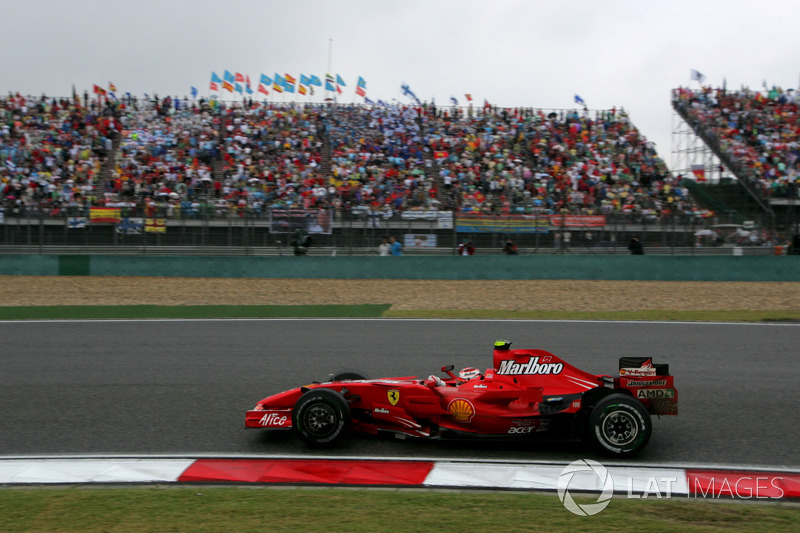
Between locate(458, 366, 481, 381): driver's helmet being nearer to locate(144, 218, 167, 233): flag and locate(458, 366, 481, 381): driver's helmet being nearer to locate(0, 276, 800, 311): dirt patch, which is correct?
locate(0, 276, 800, 311): dirt patch

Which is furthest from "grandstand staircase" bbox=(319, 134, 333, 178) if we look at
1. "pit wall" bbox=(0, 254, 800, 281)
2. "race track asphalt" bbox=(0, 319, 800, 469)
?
"race track asphalt" bbox=(0, 319, 800, 469)

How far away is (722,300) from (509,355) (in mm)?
11189

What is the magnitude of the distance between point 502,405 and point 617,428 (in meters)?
0.84

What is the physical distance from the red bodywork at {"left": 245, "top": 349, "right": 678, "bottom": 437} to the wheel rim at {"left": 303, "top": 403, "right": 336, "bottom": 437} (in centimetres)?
19

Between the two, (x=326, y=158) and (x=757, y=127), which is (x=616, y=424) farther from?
(x=757, y=127)

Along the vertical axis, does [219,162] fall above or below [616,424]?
above

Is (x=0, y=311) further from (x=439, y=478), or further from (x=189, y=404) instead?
(x=439, y=478)

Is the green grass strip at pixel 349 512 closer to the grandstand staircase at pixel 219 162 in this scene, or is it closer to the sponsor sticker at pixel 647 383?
the sponsor sticker at pixel 647 383

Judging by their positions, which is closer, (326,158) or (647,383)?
(647,383)

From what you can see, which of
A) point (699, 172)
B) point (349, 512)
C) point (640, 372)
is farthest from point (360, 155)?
point (349, 512)

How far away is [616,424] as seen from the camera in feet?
17.1

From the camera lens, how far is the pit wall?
1802 cm

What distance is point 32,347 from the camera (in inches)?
376

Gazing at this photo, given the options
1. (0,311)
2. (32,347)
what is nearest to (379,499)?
(32,347)
